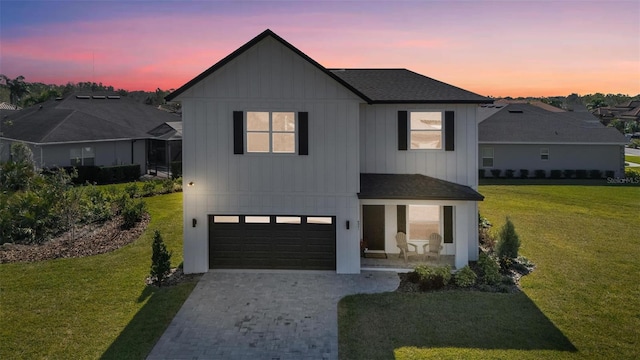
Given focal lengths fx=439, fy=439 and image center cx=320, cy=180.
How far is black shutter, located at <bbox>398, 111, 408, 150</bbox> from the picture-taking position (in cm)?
1542

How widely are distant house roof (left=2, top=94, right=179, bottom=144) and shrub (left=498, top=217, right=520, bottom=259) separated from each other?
2731 centimetres

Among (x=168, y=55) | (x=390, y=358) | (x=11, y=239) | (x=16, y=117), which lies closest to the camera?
(x=390, y=358)

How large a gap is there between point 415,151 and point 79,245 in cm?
1309

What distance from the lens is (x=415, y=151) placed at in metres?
15.7

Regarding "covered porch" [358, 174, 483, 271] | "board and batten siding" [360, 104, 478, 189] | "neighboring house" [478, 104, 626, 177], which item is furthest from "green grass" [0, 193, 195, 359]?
"neighboring house" [478, 104, 626, 177]

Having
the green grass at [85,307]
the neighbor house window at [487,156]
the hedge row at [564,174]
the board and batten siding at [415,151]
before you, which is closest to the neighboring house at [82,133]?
the green grass at [85,307]

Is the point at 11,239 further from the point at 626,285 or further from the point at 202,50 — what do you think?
the point at 626,285

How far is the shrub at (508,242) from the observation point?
14.4m

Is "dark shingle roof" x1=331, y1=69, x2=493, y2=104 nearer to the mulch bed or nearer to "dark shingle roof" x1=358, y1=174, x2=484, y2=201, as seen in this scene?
"dark shingle roof" x1=358, y1=174, x2=484, y2=201

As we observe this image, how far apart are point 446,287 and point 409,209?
3.45 metres

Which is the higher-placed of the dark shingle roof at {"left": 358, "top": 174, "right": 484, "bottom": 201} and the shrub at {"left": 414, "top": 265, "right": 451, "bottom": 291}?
the dark shingle roof at {"left": 358, "top": 174, "right": 484, "bottom": 201}

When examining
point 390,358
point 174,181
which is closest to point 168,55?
point 174,181

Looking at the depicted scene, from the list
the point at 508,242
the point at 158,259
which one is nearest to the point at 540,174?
the point at 508,242

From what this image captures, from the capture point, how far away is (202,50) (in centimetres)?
2089
